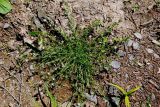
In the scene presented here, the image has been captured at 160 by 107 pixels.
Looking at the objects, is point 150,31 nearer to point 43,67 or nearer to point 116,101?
point 116,101

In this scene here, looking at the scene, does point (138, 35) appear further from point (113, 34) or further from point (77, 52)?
point (77, 52)

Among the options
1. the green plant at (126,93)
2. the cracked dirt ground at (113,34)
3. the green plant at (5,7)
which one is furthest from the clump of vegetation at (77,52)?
the green plant at (5,7)

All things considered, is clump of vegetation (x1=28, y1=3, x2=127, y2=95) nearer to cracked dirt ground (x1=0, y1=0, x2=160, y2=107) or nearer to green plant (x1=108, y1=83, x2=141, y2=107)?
cracked dirt ground (x1=0, y1=0, x2=160, y2=107)

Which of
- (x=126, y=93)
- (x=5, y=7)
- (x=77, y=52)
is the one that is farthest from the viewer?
(x=5, y=7)

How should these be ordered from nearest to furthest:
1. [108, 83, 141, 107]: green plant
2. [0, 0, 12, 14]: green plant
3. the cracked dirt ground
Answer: [108, 83, 141, 107]: green plant → the cracked dirt ground → [0, 0, 12, 14]: green plant

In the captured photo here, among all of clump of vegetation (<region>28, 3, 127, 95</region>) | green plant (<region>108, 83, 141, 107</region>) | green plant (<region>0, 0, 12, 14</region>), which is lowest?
green plant (<region>108, 83, 141, 107</region>)

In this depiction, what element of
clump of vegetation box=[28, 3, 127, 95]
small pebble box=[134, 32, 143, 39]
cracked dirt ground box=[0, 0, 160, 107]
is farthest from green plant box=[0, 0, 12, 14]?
small pebble box=[134, 32, 143, 39]

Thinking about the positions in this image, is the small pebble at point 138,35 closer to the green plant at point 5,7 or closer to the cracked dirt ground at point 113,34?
the cracked dirt ground at point 113,34

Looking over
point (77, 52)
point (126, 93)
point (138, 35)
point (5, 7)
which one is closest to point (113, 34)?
point (138, 35)
